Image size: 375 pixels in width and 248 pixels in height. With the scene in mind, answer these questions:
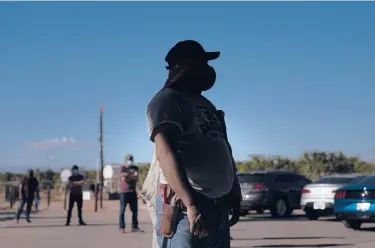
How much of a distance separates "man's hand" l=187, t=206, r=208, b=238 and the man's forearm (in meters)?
0.04

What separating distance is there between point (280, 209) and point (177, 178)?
17.1 meters

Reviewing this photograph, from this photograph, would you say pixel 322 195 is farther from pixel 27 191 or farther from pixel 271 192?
pixel 27 191

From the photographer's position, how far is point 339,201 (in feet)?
48.8

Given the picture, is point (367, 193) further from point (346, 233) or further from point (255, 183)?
point (255, 183)

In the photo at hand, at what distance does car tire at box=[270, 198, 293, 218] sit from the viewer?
19836 millimetres

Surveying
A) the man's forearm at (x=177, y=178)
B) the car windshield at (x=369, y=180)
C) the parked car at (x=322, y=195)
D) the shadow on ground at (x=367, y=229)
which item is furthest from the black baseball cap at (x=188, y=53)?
Result: the parked car at (x=322, y=195)

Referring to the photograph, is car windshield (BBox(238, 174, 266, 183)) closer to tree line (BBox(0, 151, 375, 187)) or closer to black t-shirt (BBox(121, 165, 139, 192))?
black t-shirt (BBox(121, 165, 139, 192))

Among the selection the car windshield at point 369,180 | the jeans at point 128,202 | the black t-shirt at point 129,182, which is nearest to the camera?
the jeans at point 128,202

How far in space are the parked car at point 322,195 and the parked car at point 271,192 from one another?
1.26 meters

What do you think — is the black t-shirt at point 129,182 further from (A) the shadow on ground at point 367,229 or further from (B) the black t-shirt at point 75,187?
(A) the shadow on ground at point 367,229

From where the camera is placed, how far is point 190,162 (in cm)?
339

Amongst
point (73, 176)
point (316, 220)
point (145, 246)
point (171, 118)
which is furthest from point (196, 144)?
point (316, 220)

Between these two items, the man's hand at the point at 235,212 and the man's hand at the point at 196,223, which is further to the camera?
the man's hand at the point at 235,212

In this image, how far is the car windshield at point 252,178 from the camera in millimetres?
19750
